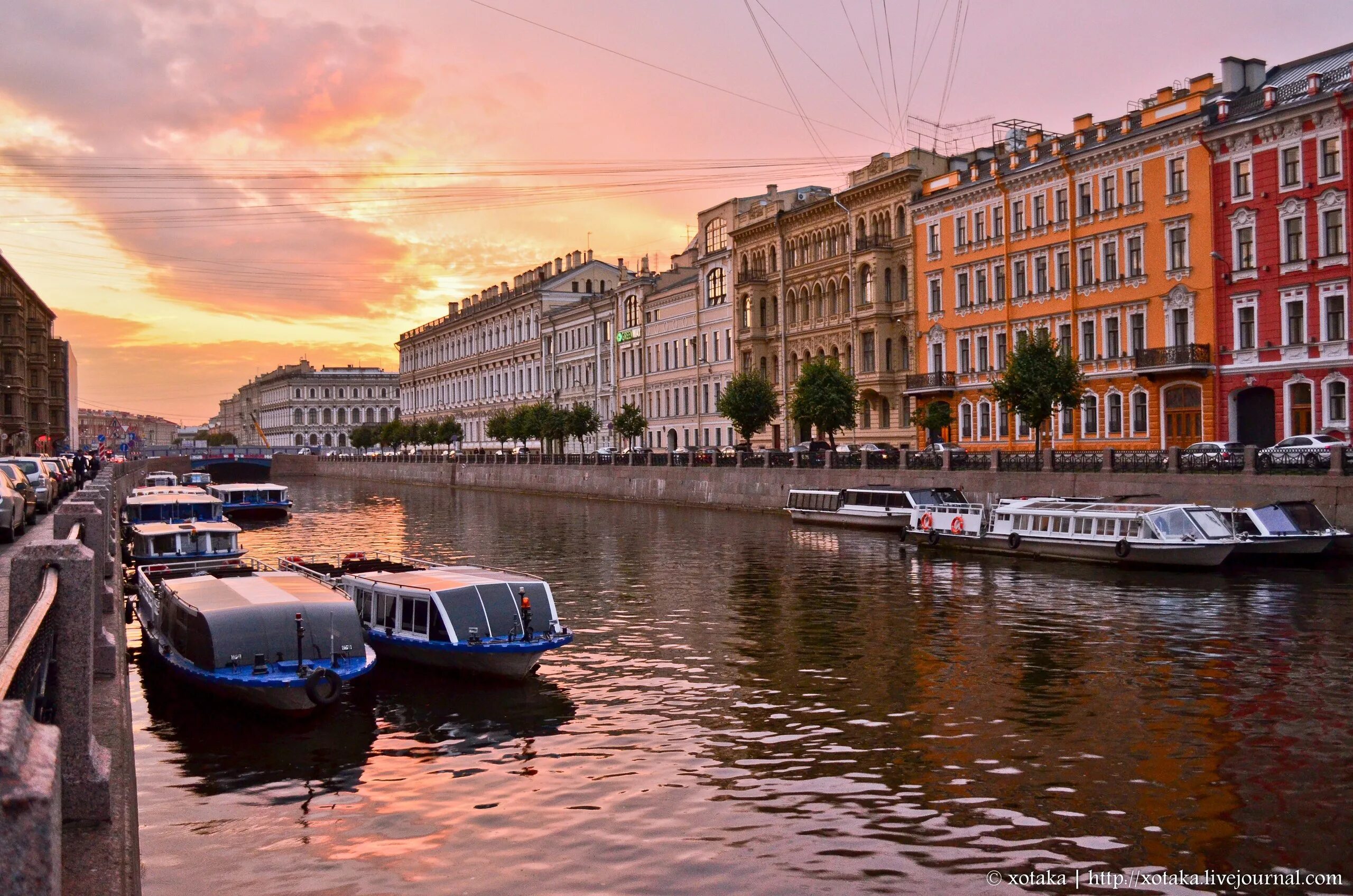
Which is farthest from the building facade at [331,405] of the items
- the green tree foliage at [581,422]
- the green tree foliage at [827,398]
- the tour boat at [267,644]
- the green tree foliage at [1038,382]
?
the tour boat at [267,644]

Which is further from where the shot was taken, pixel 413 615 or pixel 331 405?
pixel 331 405

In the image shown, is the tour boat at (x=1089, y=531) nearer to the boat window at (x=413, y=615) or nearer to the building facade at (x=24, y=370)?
the boat window at (x=413, y=615)

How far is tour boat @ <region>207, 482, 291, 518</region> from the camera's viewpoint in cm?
6174

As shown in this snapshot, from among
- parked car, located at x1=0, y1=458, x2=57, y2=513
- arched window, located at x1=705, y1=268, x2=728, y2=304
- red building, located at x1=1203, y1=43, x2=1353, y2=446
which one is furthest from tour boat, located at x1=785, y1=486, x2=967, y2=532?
arched window, located at x1=705, y1=268, x2=728, y2=304

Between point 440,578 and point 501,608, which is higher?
point 440,578

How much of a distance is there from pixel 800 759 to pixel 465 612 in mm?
7175

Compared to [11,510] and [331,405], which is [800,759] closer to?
[11,510]

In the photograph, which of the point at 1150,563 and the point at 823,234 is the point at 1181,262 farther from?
the point at 823,234

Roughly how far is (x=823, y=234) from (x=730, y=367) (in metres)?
11.8

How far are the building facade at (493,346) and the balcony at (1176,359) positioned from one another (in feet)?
188

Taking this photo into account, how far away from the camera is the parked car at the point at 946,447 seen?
152 ft

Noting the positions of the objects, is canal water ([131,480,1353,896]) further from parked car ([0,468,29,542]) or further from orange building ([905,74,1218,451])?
orange building ([905,74,1218,451])

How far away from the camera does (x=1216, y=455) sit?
3528cm

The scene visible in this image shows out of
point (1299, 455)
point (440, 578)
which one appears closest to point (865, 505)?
point (1299, 455)
